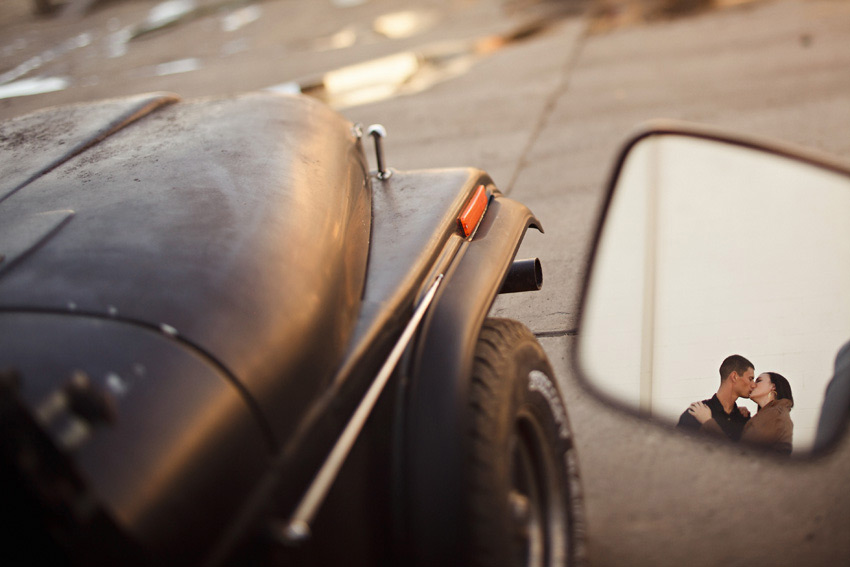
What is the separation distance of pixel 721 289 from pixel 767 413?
374 mm

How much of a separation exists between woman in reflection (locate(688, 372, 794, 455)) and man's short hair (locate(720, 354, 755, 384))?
4 centimetres

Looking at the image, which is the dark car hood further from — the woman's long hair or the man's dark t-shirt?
the woman's long hair

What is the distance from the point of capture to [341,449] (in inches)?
55.4

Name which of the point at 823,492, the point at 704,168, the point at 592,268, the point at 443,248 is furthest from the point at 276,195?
the point at 823,492

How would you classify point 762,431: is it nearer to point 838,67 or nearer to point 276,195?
point 276,195

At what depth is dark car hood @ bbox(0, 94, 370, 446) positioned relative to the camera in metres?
1.37

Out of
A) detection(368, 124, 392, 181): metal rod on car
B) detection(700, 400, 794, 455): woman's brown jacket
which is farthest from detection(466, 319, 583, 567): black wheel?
detection(368, 124, 392, 181): metal rod on car

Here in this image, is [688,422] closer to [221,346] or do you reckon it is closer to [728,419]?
[728,419]

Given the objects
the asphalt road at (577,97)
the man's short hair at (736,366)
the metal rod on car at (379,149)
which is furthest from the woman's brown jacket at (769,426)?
the metal rod on car at (379,149)

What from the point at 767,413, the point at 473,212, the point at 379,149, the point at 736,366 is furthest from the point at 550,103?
the point at 767,413

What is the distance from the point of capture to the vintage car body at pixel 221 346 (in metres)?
1.07

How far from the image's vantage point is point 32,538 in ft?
3.35

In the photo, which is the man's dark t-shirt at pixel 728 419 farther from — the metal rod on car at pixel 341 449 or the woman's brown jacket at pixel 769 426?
the metal rod on car at pixel 341 449

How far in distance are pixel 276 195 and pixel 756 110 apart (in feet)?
17.8
